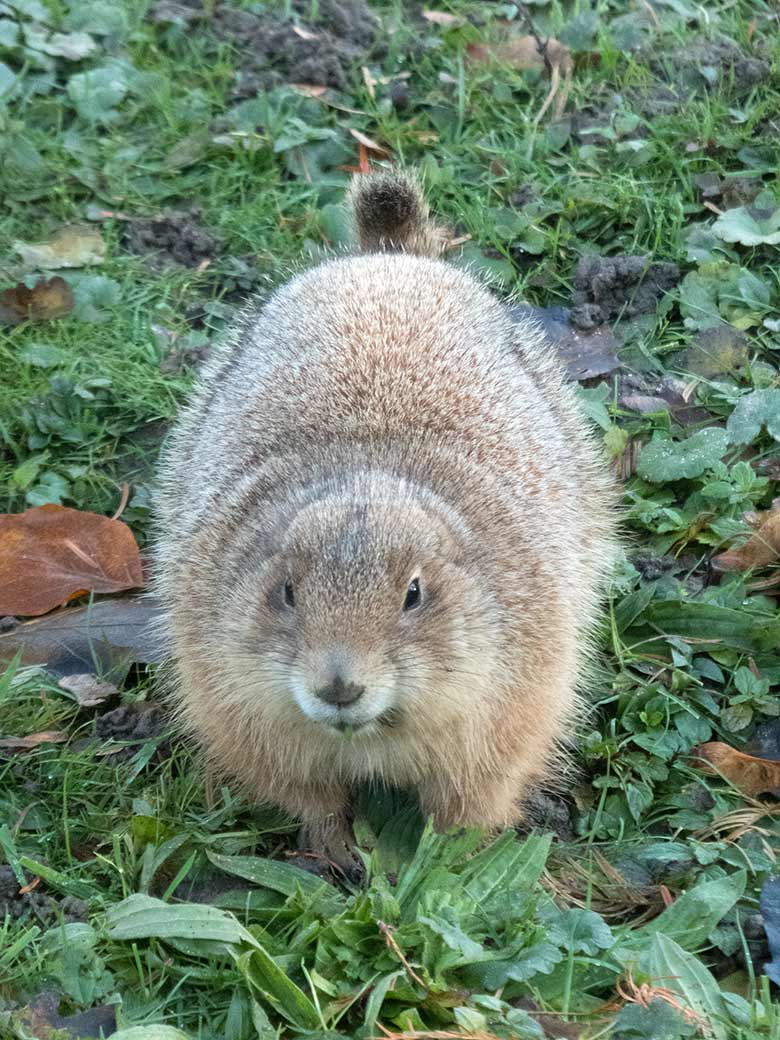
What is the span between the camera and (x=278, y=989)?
3.66 metres

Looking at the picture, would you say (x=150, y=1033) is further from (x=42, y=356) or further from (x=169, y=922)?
(x=42, y=356)

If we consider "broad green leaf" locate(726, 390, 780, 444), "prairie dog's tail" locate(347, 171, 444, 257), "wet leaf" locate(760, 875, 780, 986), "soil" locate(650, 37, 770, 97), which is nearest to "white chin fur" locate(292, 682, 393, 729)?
"wet leaf" locate(760, 875, 780, 986)

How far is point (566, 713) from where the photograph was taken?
15.4 feet

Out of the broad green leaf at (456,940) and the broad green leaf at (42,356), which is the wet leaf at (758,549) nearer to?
the broad green leaf at (456,940)

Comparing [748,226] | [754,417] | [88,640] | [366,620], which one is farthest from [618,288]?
[366,620]

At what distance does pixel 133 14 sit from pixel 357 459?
471cm

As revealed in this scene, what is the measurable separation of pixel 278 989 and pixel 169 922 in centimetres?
42

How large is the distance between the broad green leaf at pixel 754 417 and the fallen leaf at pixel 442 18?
3.17m

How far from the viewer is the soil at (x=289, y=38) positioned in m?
7.60

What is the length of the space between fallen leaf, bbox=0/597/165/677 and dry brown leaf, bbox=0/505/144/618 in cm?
9

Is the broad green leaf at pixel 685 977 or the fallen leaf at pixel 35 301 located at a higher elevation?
the broad green leaf at pixel 685 977

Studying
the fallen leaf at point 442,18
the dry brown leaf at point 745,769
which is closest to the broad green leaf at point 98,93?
the fallen leaf at point 442,18

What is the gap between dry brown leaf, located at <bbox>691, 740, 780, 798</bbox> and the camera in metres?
4.54

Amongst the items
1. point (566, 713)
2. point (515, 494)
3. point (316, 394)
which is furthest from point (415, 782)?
point (316, 394)
